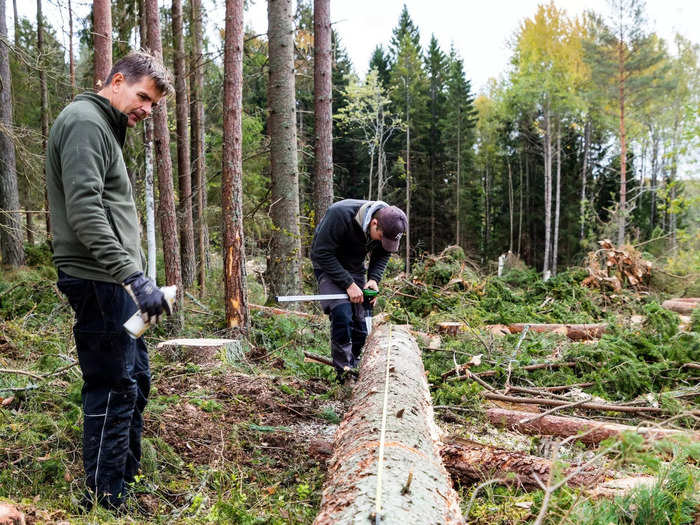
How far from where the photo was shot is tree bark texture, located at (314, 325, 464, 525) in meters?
1.91

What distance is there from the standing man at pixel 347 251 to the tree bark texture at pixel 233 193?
1791 millimetres

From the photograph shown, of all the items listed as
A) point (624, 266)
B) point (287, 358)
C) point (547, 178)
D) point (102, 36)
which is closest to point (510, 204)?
point (547, 178)

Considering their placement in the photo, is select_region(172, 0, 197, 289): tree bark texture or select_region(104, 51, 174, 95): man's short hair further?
select_region(172, 0, 197, 289): tree bark texture

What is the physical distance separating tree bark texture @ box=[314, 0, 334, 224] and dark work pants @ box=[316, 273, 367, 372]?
428 cm

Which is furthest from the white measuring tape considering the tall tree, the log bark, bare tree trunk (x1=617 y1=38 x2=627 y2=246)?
the tall tree

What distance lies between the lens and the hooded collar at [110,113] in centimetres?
242

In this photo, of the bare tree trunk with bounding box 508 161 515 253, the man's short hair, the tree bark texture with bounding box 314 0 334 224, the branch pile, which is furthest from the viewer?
the bare tree trunk with bounding box 508 161 515 253

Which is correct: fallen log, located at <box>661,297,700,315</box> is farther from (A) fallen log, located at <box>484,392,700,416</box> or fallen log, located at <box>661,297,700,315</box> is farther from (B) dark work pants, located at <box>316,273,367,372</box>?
(B) dark work pants, located at <box>316,273,367,372</box>

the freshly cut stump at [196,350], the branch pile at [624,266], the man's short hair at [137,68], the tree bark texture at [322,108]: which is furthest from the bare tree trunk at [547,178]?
the man's short hair at [137,68]

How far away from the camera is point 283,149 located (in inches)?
323

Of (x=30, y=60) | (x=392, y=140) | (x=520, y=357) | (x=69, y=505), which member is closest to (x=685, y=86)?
(x=392, y=140)

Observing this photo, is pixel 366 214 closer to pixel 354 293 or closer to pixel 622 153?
pixel 354 293

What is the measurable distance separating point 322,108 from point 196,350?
5845mm

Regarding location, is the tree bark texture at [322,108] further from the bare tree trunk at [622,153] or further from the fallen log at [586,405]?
the bare tree trunk at [622,153]
